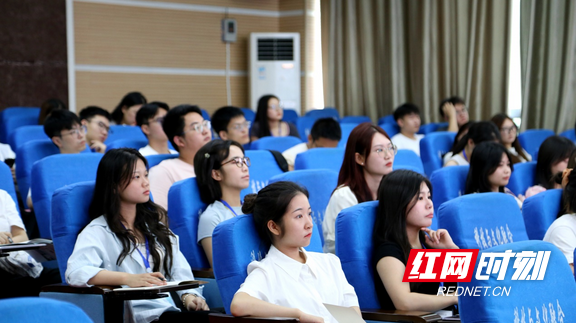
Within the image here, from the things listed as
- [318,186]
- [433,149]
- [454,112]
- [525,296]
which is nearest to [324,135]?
[433,149]

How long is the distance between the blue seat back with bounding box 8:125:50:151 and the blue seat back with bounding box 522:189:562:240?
373cm

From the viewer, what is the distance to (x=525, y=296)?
1.98m

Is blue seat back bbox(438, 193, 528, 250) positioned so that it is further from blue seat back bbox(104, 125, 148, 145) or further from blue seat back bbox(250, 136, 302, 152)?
blue seat back bbox(104, 125, 148, 145)

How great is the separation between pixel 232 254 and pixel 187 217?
0.83 meters

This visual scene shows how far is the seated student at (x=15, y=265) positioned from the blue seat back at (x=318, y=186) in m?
1.25

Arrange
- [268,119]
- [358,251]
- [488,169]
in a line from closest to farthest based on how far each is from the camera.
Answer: [358,251] → [488,169] → [268,119]

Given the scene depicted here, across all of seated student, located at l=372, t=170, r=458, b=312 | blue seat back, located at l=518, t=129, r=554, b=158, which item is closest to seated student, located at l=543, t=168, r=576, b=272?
seated student, located at l=372, t=170, r=458, b=312

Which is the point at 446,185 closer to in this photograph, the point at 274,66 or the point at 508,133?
the point at 508,133

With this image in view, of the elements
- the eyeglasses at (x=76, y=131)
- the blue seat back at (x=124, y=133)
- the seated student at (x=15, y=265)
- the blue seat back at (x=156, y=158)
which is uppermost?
the eyeglasses at (x=76, y=131)

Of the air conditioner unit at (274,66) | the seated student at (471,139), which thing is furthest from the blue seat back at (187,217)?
the air conditioner unit at (274,66)

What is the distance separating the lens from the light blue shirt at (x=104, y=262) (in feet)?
8.40

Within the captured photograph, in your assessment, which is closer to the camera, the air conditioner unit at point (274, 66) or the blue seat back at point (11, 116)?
the blue seat back at point (11, 116)

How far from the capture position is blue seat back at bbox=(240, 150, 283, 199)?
3.90 m

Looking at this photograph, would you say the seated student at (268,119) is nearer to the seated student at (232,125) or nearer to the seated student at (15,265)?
the seated student at (232,125)
